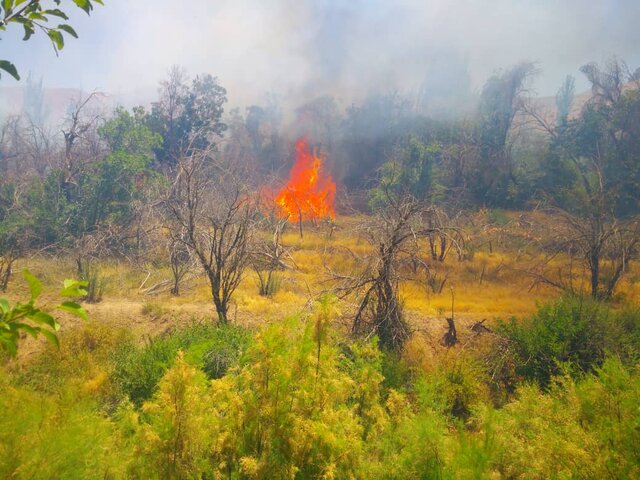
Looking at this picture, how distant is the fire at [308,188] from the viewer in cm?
2756

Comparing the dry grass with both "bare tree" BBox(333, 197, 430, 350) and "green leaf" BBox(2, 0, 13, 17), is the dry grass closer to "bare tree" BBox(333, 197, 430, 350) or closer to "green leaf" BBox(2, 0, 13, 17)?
"bare tree" BBox(333, 197, 430, 350)

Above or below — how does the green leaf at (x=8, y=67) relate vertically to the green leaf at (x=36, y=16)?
below

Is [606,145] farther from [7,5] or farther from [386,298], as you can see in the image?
[7,5]

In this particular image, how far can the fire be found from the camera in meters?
27.6

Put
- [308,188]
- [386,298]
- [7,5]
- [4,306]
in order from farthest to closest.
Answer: [308,188], [386,298], [7,5], [4,306]

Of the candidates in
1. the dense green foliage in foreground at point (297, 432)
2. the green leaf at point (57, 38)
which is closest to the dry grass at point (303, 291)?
the dense green foliage in foreground at point (297, 432)

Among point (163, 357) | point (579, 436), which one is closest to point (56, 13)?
point (579, 436)

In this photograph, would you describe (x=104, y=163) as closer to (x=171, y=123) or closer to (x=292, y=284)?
(x=292, y=284)

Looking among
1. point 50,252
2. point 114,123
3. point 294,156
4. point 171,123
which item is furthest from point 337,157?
point 50,252

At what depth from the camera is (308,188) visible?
34.5 m

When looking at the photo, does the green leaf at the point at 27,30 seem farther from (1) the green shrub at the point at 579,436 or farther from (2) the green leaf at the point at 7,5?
(1) the green shrub at the point at 579,436

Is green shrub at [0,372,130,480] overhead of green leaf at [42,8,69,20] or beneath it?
beneath

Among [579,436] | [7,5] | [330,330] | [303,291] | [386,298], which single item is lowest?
[303,291]

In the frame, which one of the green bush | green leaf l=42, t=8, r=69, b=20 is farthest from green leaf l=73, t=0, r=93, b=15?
the green bush
